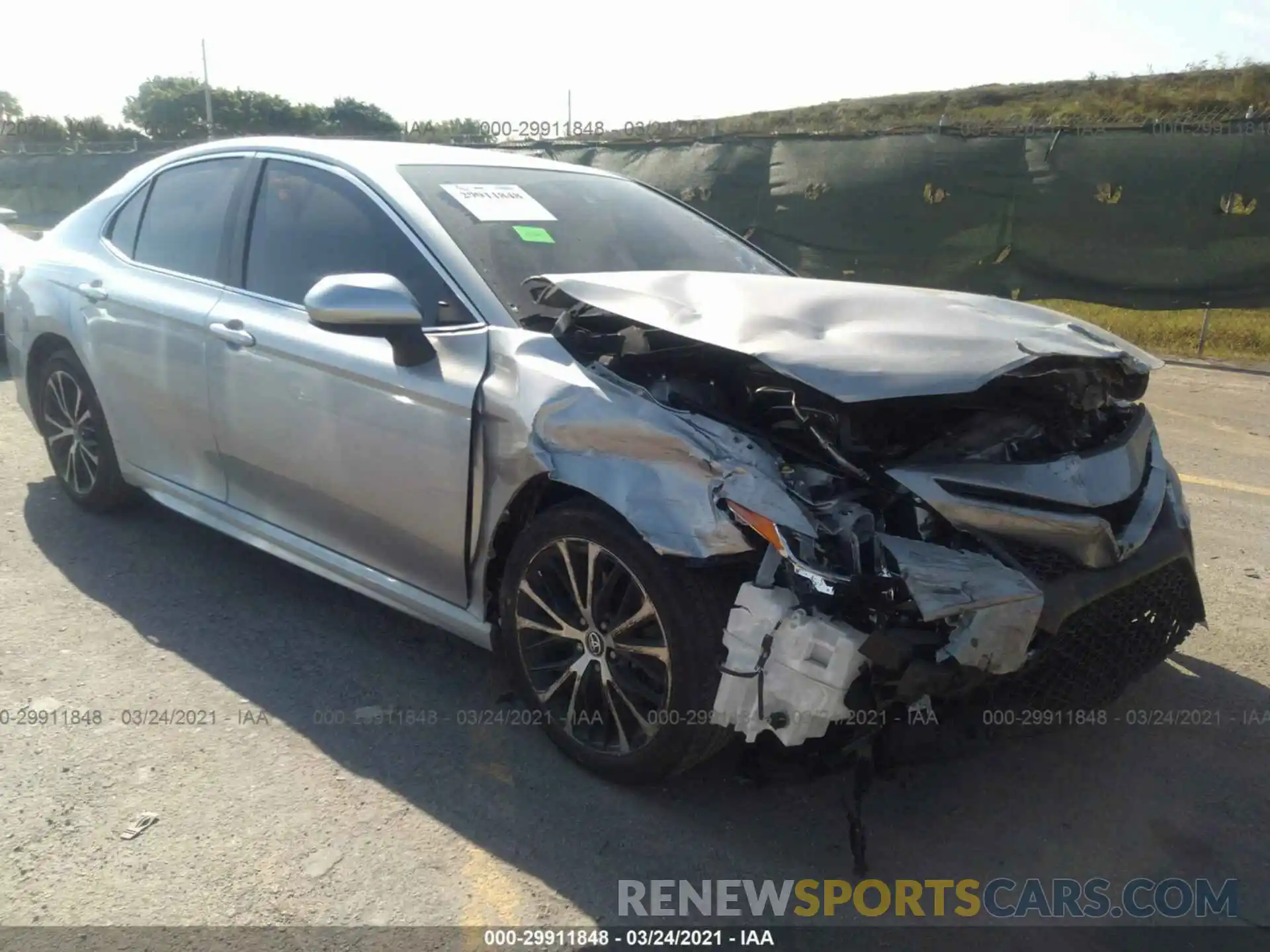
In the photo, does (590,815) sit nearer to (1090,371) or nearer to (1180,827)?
(1180,827)

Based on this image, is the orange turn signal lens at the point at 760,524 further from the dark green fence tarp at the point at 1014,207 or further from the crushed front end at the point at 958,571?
the dark green fence tarp at the point at 1014,207

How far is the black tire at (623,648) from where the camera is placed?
254cm

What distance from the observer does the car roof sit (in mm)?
3600

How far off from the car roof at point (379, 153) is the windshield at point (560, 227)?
0.21 feet

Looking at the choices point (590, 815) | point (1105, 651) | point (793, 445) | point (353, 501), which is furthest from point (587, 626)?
point (1105, 651)

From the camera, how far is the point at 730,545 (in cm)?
240

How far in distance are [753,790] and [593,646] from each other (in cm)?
60

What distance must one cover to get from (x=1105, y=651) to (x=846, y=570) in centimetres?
79

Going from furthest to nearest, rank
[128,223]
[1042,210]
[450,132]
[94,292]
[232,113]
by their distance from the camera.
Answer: [232,113] → [450,132] → [1042,210] → [128,223] → [94,292]

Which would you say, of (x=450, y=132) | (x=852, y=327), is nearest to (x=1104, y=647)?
(x=852, y=327)

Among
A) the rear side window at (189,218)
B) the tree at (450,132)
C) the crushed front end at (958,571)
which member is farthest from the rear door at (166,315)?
the tree at (450,132)

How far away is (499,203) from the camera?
3.53 metres

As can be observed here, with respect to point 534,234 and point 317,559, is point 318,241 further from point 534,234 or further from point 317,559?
point 317,559

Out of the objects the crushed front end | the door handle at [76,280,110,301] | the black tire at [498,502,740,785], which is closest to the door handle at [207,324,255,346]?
the door handle at [76,280,110,301]
